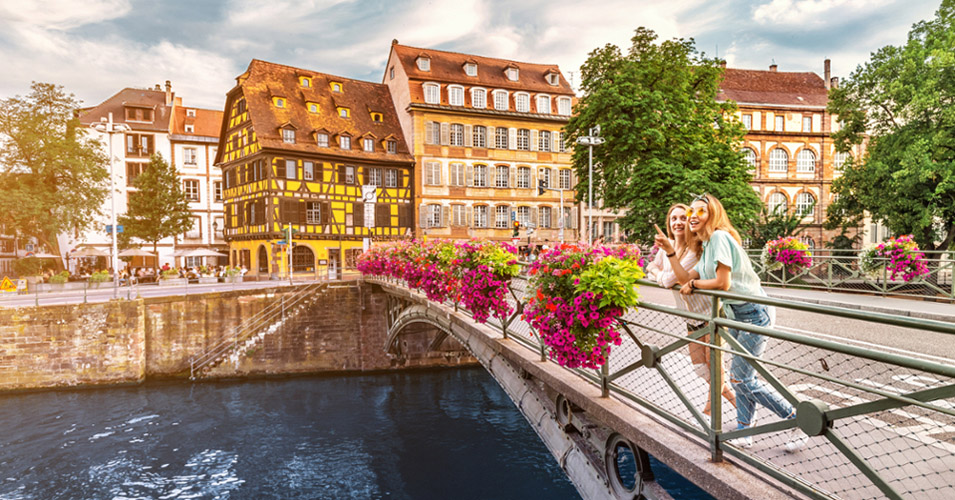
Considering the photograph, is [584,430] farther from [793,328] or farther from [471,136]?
[471,136]

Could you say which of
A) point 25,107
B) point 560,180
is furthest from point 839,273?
point 25,107

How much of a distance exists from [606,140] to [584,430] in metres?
19.0

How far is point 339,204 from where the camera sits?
1353 inches

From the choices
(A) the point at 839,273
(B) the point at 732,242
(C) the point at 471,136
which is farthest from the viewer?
(C) the point at 471,136

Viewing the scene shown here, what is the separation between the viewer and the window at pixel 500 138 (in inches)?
1490

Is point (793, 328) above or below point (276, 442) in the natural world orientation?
above

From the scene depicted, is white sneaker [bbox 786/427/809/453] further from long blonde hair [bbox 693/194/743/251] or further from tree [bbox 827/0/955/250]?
tree [bbox 827/0/955/250]

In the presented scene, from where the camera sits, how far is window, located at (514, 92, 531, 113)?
38531 millimetres

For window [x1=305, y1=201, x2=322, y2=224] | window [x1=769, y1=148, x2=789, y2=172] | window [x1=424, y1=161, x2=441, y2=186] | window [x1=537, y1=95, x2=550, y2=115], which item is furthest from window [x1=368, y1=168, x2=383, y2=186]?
window [x1=769, y1=148, x2=789, y2=172]

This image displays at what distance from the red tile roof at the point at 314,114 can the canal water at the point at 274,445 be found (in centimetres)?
1672

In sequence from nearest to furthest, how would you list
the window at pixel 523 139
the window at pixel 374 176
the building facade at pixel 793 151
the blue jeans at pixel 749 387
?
the blue jeans at pixel 749 387 < the window at pixel 374 176 < the window at pixel 523 139 < the building facade at pixel 793 151

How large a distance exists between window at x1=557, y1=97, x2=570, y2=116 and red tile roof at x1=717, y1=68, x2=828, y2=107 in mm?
11405

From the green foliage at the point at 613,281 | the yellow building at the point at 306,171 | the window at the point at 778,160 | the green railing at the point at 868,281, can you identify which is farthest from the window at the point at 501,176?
the green foliage at the point at 613,281

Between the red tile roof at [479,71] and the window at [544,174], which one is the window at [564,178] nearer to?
the window at [544,174]
